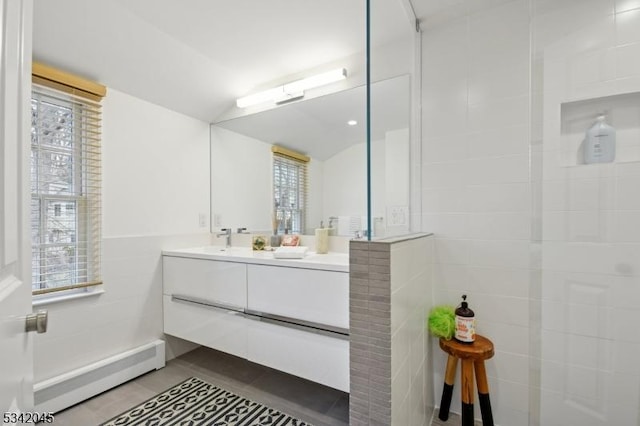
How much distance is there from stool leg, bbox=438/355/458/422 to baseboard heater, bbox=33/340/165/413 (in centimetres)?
197

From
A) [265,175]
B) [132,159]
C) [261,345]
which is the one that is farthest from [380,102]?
[132,159]

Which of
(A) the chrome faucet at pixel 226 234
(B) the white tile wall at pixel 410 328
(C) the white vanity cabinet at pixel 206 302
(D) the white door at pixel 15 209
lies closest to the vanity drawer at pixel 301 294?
(C) the white vanity cabinet at pixel 206 302

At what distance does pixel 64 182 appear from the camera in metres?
1.76

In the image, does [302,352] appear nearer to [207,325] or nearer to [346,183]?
[207,325]

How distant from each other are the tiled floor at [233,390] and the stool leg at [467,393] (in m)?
0.62

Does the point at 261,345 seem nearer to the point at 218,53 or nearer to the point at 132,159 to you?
the point at 132,159

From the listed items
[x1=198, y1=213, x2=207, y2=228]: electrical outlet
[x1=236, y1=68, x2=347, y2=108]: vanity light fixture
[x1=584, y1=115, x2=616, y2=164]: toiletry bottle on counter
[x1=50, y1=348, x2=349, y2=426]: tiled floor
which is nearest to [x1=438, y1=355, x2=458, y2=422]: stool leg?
[x1=50, y1=348, x2=349, y2=426]: tiled floor

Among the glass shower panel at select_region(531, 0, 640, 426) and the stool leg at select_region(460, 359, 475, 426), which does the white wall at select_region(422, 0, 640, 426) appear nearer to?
the glass shower panel at select_region(531, 0, 640, 426)

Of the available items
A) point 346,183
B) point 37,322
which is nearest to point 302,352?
point 346,183

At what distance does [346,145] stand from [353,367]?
1.40 metres

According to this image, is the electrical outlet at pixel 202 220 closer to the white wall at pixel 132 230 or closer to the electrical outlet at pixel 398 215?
the white wall at pixel 132 230

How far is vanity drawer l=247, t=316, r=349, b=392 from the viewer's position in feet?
4.79

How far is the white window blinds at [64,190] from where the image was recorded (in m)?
1.64

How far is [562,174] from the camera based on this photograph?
1381mm
